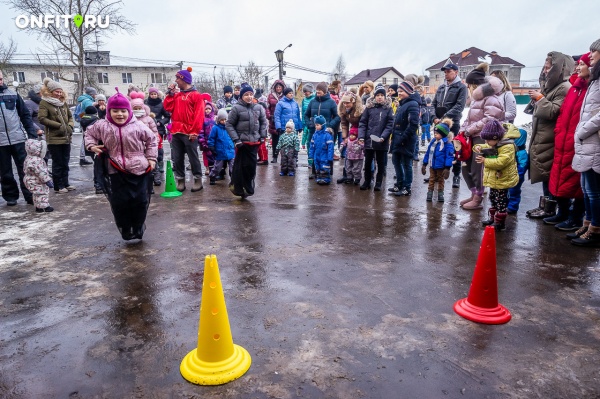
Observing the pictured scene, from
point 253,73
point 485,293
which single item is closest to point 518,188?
point 485,293

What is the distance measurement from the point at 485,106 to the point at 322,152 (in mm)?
3542

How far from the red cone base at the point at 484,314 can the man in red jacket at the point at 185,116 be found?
6087 millimetres

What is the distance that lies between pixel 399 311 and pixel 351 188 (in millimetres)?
5364

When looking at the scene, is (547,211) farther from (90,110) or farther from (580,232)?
(90,110)

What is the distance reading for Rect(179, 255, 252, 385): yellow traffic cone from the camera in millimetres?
2578

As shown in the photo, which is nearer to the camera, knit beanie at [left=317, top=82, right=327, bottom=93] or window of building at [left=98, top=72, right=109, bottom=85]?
knit beanie at [left=317, top=82, right=327, bottom=93]

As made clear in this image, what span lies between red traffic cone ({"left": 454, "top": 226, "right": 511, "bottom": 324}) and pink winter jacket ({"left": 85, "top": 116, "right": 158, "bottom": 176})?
12.8ft

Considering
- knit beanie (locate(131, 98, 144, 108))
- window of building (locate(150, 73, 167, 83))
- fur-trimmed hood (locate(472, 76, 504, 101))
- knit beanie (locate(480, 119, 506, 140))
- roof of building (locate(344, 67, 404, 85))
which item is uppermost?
roof of building (locate(344, 67, 404, 85))

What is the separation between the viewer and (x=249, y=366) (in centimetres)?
266

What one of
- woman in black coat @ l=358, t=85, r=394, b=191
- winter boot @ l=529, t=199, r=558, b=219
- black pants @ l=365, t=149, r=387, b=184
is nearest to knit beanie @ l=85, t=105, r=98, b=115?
woman in black coat @ l=358, t=85, r=394, b=191

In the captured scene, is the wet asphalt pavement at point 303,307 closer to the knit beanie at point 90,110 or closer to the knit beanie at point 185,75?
the knit beanie at point 90,110

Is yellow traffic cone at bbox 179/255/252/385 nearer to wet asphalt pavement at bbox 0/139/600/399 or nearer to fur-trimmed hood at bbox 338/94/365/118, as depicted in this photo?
wet asphalt pavement at bbox 0/139/600/399

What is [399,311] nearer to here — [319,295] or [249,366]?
[319,295]

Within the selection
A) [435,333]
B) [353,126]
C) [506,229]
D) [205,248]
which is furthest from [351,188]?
[435,333]
